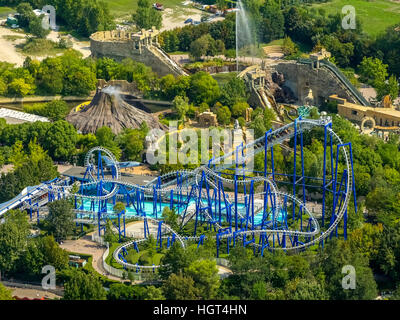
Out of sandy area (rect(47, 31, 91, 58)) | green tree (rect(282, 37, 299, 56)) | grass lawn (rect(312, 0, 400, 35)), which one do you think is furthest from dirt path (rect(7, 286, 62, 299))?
grass lawn (rect(312, 0, 400, 35))

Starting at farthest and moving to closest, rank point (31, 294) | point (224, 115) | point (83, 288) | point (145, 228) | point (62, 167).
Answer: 1. point (224, 115)
2. point (62, 167)
3. point (145, 228)
4. point (31, 294)
5. point (83, 288)

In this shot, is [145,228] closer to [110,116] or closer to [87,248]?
[87,248]

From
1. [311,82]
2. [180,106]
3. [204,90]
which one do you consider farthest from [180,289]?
[311,82]

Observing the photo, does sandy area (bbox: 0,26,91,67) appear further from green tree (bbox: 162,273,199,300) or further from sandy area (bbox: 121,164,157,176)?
green tree (bbox: 162,273,199,300)

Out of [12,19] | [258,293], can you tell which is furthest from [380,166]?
[12,19]

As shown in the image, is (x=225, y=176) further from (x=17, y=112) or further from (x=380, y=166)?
(x=17, y=112)

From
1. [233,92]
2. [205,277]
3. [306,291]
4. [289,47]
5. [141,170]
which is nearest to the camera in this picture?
[306,291]
